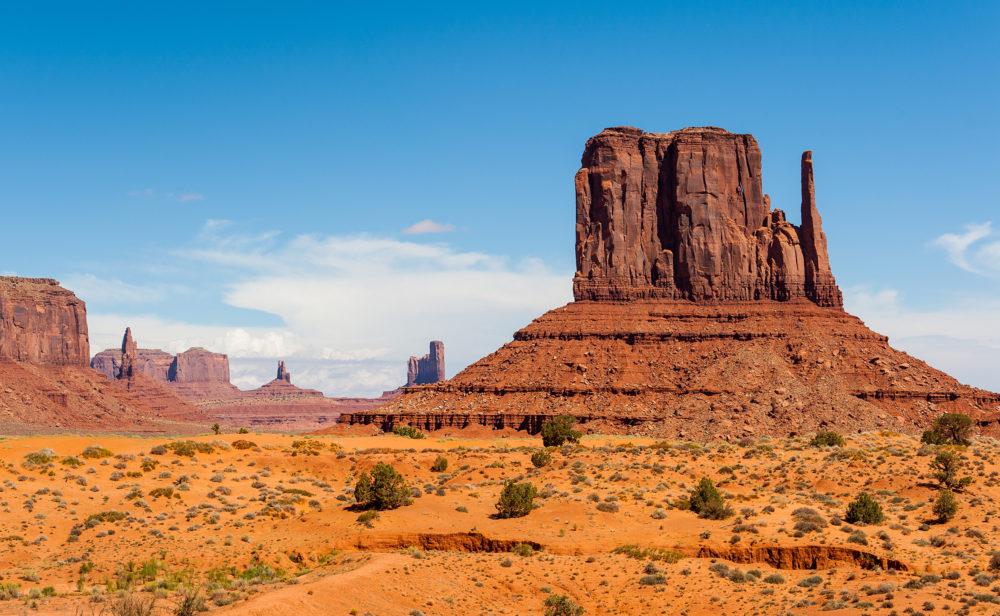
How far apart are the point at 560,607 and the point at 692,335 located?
272 feet

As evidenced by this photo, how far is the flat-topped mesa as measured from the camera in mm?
117938

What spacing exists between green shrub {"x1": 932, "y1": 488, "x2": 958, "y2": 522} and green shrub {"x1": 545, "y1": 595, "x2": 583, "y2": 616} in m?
16.8

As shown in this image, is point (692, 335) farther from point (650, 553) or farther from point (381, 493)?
point (650, 553)

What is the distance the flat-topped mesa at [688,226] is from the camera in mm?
117938

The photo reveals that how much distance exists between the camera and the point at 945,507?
3794cm

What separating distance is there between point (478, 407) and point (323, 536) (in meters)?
64.8

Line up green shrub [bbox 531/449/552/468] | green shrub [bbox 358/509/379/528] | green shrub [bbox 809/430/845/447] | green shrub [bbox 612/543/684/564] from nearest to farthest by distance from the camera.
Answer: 1. green shrub [bbox 612/543/684/564]
2. green shrub [bbox 358/509/379/528]
3. green shrub [bbox 531/449/552/468]
4. green shrub [bbox 809/430/845/447]

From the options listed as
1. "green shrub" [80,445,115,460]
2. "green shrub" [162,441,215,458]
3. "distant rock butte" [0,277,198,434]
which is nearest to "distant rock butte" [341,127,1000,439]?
"green shrub" [162,441,215,458]

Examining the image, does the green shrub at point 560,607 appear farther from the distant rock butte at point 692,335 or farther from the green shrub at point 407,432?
the distant rock butte at point 692,335

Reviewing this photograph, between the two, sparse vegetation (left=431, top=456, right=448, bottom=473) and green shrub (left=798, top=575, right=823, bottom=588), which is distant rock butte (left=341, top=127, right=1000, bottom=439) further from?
green shrub (left=798, top=575, right=823, bottom=588)

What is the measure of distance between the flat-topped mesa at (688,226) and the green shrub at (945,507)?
79.4m

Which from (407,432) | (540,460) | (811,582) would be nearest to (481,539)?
(811,582)

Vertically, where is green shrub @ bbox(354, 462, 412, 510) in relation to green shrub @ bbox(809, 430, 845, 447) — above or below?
below

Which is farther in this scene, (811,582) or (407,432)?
(407,432)
